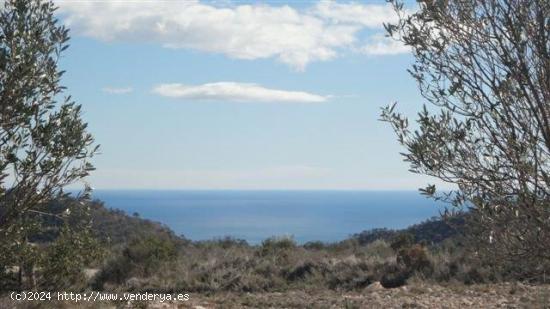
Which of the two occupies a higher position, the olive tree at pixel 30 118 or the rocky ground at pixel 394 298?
the olive tree at pixel 30 118

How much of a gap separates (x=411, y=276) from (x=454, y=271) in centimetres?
132

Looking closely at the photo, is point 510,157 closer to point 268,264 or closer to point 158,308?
point 158,308

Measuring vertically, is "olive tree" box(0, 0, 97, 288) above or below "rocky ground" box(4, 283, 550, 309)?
above

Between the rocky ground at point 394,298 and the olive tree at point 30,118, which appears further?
the rocky ground at point 394,298

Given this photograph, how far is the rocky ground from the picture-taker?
1370cm

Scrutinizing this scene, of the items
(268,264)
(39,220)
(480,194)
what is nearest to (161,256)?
(268,264)

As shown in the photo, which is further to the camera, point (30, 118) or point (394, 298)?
point (394, 298)

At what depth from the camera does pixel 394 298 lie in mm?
14742

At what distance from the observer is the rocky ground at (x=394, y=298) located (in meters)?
13.7

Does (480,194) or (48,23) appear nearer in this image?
(480,194)

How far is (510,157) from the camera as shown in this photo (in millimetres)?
5676

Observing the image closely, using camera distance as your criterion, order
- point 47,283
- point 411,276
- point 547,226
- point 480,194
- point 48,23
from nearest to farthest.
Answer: point 547,226 → point 480,194 → point 48,23 → point 47,283 → point 411,276

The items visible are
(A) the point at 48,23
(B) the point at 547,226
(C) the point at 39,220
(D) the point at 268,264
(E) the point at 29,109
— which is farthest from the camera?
(D) the point at 268,264

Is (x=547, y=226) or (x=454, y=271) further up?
(x=547, y=226)
